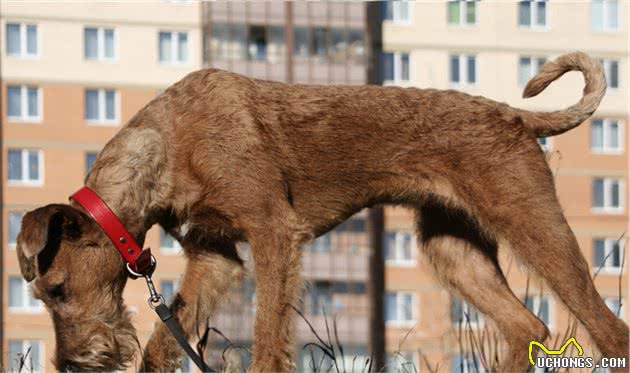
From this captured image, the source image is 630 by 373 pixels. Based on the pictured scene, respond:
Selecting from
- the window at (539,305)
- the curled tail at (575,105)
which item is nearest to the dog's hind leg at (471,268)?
the window at (539,305)

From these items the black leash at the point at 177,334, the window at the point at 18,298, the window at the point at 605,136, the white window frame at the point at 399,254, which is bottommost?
the window at the point at 18,298

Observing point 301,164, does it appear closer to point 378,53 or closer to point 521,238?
point 521,238

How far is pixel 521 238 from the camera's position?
610cm

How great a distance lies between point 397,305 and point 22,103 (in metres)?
16.1

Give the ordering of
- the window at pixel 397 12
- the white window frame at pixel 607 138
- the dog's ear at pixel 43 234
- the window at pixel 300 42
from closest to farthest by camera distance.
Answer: the dog's ear at pixel 43 234 → the window at pixel 300 42 → the window at pixel 397 12 → the white window frame at pixel 607 138

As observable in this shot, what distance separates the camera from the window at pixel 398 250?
157 feet

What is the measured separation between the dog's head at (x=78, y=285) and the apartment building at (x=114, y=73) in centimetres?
3689

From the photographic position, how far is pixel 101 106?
44.3 m

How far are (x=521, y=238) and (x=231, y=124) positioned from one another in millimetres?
1521

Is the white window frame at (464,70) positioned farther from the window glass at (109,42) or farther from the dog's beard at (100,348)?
the dog's beard at (100,348)

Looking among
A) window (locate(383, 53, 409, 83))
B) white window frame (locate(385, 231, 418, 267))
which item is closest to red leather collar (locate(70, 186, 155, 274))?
window (locate(383, 53, 409, 83))

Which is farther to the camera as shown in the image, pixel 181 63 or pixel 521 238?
pixel 181 63

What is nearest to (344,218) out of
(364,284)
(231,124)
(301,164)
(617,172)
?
(301,164)

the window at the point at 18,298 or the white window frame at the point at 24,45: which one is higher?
the white window frame at the point at 24,45
